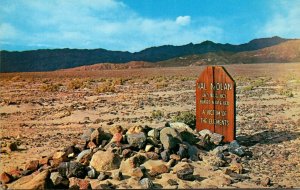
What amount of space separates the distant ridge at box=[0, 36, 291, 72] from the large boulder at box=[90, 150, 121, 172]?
125682 millimetres

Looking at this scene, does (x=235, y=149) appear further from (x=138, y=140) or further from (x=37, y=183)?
(x=37, y=183)

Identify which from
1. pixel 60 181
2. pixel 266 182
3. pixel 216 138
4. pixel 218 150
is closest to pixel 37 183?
pixel 60 181

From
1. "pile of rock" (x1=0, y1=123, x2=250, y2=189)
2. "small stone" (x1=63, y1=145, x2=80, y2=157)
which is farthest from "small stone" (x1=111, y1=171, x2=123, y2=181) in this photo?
"small stone" (x1=63, y1=145, x2=80, y2=157)

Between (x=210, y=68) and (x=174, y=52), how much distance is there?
15275 centimetres

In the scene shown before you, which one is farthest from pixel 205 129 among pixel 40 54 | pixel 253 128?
pixel 40 54

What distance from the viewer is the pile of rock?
7508 mm

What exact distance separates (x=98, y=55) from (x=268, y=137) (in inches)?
5794

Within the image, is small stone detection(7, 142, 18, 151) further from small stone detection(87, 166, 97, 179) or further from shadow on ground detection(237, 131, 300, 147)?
shadow on ground detection(237, 131, 300, 147)

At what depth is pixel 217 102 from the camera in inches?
433

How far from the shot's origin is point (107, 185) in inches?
285

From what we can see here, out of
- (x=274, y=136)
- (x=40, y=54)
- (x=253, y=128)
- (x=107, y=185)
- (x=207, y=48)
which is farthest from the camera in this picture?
(x=207, y=48)

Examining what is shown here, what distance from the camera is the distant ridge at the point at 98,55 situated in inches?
5399

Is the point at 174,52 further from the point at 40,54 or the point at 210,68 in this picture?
the point at 210,68

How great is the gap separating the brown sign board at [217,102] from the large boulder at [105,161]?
3.44m
